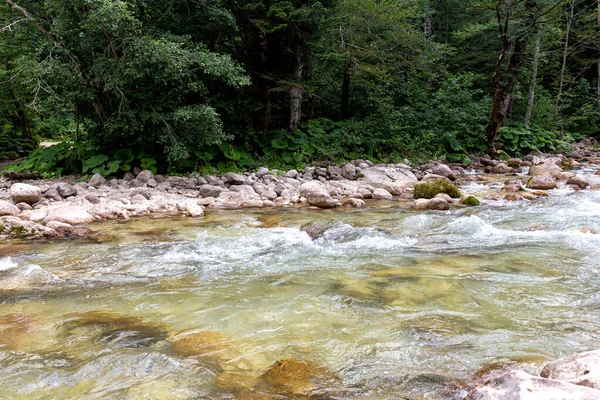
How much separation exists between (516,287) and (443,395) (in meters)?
2.14

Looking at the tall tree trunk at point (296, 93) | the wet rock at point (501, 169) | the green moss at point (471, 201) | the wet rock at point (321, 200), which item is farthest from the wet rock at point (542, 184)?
the tall tree trunk at point (296, 93)

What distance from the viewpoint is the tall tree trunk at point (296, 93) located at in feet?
40.7

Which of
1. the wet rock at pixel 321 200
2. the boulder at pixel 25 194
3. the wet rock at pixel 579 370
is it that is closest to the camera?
the wet rock at pixel 579 370

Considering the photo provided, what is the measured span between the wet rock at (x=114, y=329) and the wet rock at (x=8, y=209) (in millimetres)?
4863

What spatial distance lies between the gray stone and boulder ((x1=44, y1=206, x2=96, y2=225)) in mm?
647

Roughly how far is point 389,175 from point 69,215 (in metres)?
7.94

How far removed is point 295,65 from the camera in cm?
1273

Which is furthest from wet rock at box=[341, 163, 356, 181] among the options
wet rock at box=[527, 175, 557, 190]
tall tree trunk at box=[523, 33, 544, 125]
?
tall tree trunk at box=[523, 33, 544, 125]

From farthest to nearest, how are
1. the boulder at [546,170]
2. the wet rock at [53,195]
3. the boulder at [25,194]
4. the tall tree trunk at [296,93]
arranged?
the tall tree trunk at [296,93], the boulder at [546,170], the wet rock at [53,195], the boulder at [25,194]

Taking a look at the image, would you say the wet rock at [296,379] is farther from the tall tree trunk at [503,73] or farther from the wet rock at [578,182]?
the tall tree trunk at [503,73]

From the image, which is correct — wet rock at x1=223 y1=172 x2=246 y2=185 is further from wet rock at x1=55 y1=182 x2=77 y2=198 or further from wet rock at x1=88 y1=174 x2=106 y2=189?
wet rock at x1=55 y1=182 x2=77 y2=198

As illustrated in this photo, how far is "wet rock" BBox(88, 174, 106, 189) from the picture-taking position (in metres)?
9.57

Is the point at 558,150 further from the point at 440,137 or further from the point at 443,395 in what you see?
A: the point at 443,395

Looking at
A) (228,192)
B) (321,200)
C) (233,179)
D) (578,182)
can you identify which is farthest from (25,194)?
(578,182)
